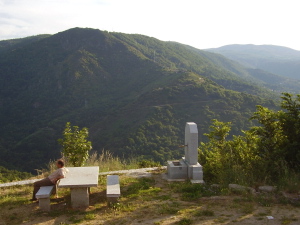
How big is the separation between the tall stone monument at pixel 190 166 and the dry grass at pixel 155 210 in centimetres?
52

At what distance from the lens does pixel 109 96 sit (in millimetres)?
62656

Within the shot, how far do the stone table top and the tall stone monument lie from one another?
1742mm

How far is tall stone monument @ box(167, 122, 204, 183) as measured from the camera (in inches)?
236

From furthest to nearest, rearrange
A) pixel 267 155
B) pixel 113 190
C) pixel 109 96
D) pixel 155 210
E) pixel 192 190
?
pixel 109 96 < pixel 267 155 < pixel 192 190 < pixel 113 190 < pixel 155 210

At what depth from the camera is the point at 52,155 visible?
1491 inches

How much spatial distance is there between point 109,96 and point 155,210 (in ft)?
194

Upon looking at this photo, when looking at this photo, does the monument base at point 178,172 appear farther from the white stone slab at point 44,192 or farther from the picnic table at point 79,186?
the white stone slab at point 44,192

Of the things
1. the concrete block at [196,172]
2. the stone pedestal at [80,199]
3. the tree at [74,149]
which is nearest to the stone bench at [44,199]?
the stone pedestal at [80,199]

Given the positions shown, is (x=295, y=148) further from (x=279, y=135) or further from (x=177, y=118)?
(x=177, y=118)

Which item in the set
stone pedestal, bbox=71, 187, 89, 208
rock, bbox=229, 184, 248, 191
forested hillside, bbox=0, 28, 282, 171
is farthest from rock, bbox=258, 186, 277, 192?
forested hillside, bbox=0, 28, 282, 171

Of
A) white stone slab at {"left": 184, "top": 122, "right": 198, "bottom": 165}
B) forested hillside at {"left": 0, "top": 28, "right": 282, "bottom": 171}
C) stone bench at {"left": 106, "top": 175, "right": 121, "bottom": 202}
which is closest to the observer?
stone bench at {"left": 106, "top": 175, "right": 121, "bottom": 202}

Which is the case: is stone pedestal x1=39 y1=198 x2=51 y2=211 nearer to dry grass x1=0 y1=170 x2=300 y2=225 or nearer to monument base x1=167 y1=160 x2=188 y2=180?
dry grass x1=0 y1=170 x2=300 y2=225

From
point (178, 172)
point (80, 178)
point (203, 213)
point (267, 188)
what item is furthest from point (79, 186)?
point (267, 188)

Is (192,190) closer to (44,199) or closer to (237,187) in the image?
(237,187)
